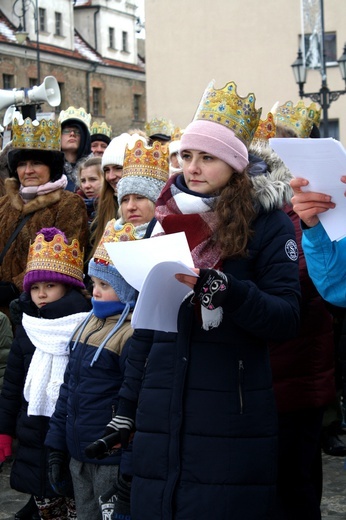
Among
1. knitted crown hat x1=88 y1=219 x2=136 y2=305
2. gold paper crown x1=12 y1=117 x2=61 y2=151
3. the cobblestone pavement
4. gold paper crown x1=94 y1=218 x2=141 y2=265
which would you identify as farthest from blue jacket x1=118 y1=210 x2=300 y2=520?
gold paper crown x1=12 y1=117 x2=61 y2=151

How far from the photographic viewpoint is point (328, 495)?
6.10 metres

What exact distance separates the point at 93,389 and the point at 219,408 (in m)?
1.11

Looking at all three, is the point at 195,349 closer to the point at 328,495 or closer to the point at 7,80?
the point at 328,495

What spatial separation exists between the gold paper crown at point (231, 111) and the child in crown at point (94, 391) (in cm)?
107

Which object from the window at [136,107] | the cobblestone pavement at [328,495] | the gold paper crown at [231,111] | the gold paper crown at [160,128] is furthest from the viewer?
the window at [136,107]

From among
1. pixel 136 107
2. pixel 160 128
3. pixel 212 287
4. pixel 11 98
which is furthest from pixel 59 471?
pixel 136 107

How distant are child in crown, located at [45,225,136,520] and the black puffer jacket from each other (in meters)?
0.48

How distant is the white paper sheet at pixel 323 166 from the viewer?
307cm

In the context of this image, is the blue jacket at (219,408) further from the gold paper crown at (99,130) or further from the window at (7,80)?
the window at (7,80)

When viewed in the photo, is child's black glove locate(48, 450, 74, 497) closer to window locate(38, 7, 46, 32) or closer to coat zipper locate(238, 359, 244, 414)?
coat zipper locate(238, 359, 244, 414)

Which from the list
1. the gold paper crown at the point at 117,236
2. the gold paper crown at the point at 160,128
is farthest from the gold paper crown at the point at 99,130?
the gold paper crown at the point at 117,236

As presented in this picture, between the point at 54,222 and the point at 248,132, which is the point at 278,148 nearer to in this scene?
the point at 248,132

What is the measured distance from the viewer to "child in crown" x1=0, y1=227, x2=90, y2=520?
5.09 meters

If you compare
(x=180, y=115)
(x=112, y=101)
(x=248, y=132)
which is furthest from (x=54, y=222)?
(x=112, y=101)
